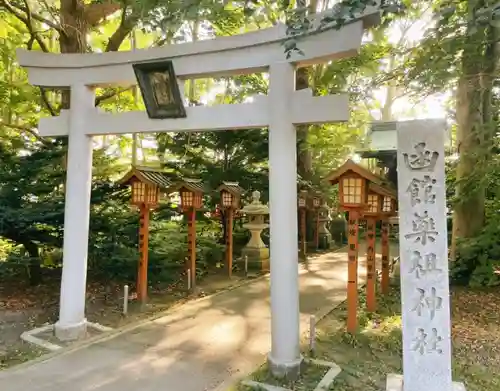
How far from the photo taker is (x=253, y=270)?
12117 mm

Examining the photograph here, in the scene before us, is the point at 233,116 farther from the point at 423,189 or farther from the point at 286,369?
the point at 286,369

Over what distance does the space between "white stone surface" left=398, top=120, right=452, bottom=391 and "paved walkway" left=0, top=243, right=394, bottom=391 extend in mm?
2161

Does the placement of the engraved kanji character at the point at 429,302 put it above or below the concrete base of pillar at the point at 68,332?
above

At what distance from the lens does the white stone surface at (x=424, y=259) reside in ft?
13.0

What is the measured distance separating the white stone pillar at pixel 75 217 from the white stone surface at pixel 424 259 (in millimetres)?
4710

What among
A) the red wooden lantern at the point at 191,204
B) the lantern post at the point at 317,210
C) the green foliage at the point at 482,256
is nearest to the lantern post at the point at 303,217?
the lantern post at the point at 317,210

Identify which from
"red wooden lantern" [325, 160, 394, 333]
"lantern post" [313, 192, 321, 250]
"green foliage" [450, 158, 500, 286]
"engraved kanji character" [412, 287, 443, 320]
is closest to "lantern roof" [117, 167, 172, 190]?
"red wooden lantern" [325, 160, 394, 333]

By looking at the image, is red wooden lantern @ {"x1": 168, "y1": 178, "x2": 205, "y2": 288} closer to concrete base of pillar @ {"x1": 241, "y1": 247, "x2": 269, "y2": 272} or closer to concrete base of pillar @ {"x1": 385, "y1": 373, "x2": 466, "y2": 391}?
concrete base of pillar @ {"x1": 241, "y1": 247, "x2": 269, "y2": 272}

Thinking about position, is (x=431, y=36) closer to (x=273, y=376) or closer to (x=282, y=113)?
(x=282, y=113)

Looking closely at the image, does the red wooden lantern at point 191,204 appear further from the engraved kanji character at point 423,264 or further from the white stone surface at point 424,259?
the engraved kanji character at point 423,264

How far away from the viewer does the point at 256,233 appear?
41.7 ft

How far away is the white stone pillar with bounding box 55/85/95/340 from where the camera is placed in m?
6.12

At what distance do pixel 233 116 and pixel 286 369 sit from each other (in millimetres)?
3295

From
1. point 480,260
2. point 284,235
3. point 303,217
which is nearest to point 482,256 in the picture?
point 480,260
